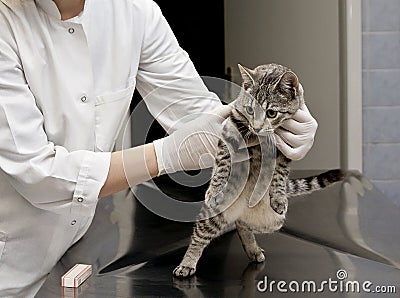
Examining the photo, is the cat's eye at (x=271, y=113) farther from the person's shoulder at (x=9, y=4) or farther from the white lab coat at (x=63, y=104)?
the person's shoulder at (x=9, y=4)

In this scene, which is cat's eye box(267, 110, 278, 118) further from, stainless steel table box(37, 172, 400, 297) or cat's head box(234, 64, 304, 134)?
stainless steel table box(37, 172, 400, 297)

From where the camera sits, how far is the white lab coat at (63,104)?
96 cm

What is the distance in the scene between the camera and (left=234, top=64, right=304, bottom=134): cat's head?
0.94m

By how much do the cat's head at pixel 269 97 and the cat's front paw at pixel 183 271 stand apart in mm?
223

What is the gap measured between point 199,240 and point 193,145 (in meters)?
0.14

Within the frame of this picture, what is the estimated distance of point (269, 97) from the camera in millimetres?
938

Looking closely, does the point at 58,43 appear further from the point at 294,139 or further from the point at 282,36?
the point at 282,36

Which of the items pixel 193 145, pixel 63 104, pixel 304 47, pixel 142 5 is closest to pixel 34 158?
pixel 63 104

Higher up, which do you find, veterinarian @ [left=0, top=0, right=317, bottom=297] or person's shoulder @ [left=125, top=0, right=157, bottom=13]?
person's shoulder @ [left=125, top=0, right=157, bottom=13]

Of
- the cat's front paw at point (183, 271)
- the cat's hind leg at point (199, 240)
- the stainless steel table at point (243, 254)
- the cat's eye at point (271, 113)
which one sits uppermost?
the cat's eye at point (271, 113)

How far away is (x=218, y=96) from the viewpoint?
1.08m

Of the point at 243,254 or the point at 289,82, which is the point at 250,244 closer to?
the point at 243,254

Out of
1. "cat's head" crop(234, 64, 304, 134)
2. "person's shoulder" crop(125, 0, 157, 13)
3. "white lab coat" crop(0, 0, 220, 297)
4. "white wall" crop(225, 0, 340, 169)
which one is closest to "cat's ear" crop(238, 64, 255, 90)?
"cat's head" crop(234, 64, 304, 134)

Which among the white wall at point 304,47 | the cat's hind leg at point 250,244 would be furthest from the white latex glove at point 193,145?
the white wall at point 304,47
